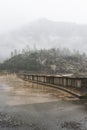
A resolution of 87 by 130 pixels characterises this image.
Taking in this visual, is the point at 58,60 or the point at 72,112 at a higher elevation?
the point at 58,60

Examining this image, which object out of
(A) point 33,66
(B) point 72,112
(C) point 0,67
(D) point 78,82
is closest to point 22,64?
(A) point 33,66

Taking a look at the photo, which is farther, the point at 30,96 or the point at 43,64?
the point at 43,64

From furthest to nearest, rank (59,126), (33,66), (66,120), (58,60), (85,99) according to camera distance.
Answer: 1. (58,60)
2. (33,66)
3. (85,99)
4. (66,120)
5. (59,126)

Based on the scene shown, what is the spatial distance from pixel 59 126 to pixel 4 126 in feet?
7.19

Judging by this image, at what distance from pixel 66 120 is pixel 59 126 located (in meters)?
1.19

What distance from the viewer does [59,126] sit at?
30.0 ft

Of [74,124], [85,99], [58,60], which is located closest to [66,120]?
[74,124]

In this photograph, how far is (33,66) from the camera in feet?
540

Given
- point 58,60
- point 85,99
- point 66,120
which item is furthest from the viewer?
point 58,60

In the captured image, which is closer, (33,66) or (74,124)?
(74,124)

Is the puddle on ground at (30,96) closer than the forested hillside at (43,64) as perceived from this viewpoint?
Yes

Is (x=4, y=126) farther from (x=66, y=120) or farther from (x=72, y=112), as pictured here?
(x=72, y=112)

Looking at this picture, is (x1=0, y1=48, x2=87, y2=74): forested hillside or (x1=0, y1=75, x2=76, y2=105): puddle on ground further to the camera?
(x1=0, y1=48, x2=87, y2=74): forested hillside

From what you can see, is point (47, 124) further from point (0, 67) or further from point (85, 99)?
point (0, 67)
